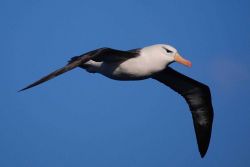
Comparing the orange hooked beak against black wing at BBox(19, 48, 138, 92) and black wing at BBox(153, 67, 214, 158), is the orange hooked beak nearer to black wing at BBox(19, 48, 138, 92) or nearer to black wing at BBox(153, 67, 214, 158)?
black wing at BBox(19, 48, 138, 92)

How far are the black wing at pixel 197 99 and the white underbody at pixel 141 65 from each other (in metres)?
2.34

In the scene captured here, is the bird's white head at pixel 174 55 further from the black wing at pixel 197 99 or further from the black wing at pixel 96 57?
the black wing at pixel 197 99

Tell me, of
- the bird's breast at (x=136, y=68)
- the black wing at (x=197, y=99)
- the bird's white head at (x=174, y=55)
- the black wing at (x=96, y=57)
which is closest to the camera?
the black wing at (x=96, y=57)

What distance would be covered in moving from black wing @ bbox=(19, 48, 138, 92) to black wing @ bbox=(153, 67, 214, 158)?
2.52m

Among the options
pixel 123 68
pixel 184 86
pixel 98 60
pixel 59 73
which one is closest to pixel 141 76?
pixel 123 68

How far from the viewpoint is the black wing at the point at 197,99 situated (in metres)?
10.5

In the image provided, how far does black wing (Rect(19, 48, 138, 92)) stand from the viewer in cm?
637

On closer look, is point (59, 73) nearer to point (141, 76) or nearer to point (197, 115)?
point (141, 76)

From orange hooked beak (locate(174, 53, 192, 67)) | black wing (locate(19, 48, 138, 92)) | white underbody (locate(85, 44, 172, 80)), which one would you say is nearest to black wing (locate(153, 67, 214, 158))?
orange hooked beak (locate(174, 53, 192, 67))

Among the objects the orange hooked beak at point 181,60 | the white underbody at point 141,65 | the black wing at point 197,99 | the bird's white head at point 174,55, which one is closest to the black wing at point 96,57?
the white underbody at point 141,65

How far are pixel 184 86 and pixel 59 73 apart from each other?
5.05m

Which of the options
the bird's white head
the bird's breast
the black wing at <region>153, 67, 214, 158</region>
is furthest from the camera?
the black wing at <region>153, 67, 214, 158</region>

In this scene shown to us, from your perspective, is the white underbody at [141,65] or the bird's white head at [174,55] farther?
the bird's white head at [174,55]

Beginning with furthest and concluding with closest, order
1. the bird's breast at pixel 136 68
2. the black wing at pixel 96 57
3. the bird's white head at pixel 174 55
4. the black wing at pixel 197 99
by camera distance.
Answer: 1. the black wing at pixel 197 99
2. the bird's white head at pixel 174 55
3. the bird's breast at pixel 136 68
4. the black wing at pixel 96 57
